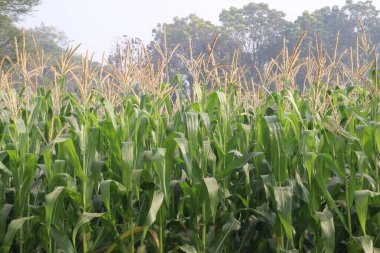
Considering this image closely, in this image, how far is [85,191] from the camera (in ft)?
10.0

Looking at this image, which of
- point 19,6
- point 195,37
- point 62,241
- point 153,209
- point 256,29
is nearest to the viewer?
point 153,209

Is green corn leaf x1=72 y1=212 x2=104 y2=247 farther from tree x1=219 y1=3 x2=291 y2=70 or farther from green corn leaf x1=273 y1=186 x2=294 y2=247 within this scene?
tree x1=219 y1=3 x2=291 y2=70

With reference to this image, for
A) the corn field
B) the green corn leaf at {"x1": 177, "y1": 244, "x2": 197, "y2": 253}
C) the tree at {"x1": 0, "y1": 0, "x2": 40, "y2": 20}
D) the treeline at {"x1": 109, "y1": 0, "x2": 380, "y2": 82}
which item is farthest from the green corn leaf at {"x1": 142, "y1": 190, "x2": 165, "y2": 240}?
the treeline at {"x1": 109, "y1": 0, "x2": 380, "y2": 82}

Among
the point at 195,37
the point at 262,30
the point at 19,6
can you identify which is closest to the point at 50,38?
the point at 195,37

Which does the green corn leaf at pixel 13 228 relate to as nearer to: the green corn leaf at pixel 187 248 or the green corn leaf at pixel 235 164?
the green corn leaf at pixel 187 248

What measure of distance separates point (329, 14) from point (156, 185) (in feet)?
132

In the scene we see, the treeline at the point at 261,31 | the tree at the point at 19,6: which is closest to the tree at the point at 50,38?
the treeline at the point at 261,31

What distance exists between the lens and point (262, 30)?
4166 centimetres

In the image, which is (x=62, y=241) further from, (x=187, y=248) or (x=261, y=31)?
(x=261, y=31)

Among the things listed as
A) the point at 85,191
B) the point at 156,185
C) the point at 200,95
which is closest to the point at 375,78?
the point at 200,95

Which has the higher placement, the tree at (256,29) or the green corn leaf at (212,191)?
the tree at (256,29)

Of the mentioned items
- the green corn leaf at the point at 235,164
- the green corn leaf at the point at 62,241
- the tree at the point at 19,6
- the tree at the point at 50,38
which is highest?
the tree at the point at 50,38

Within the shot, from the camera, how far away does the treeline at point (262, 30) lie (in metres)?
38.3

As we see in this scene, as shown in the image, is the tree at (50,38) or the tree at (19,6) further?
the tree at (50,38)
